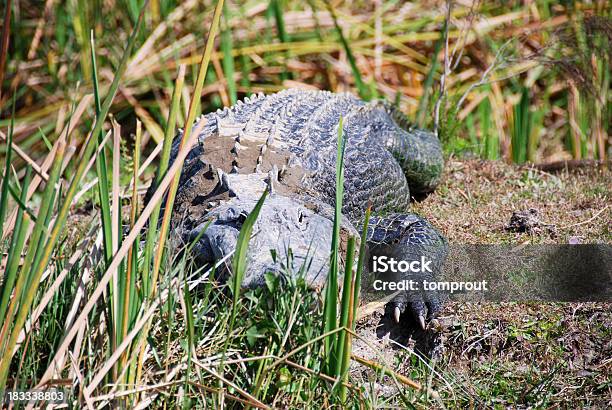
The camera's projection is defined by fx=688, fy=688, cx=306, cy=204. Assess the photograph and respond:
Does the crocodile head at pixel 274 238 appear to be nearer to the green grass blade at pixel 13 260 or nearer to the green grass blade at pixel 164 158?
the green grass blade at pixel 164 158

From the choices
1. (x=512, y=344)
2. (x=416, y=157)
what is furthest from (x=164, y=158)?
(x=416, y=157)

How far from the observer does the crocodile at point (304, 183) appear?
2.64 meters

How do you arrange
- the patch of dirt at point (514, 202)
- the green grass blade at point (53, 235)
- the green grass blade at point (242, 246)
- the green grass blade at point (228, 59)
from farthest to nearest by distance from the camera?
1. the green grass blade at point (228, 59)
2. the patch of dirt at point (514, 202)
3. the green grass blade at point (242, 246)
4. the green grass blade at point (53, 235)

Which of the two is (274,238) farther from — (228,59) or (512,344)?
(228,59)

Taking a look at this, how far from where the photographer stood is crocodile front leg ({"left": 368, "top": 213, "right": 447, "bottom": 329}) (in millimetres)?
2697

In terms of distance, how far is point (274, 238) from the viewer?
2.60 m

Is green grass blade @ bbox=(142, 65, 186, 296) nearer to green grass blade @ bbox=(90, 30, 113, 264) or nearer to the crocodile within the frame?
green grass blade @ bbox=(90, 30, 113, 264)

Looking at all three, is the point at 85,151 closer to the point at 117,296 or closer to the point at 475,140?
the point at 117,296

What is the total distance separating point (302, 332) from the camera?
2127 mm

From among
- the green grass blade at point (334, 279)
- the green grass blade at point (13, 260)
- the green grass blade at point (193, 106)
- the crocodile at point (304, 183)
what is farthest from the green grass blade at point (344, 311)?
the green grass blade at point (13, 260)

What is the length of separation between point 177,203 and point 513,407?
1.76m

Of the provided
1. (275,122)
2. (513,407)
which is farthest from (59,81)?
(513,407)

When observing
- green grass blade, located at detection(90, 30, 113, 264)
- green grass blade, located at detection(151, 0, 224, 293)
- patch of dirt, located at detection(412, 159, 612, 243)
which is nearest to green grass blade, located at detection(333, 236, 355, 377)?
green grass blade, located at detection(151, 0, 224, 293)

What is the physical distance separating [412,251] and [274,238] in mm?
758
